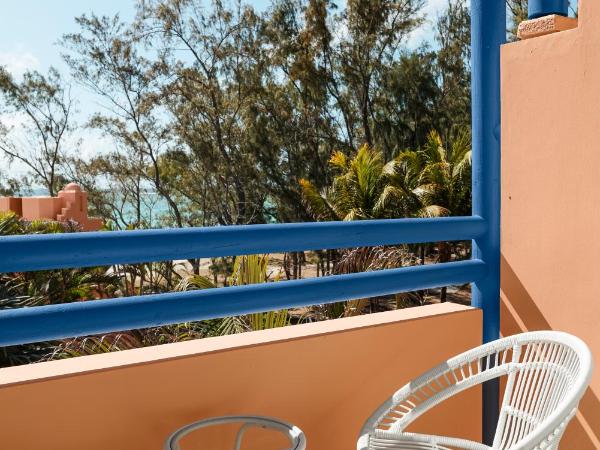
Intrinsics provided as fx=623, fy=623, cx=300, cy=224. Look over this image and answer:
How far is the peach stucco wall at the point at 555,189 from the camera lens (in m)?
2.09

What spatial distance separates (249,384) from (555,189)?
1.26 meters

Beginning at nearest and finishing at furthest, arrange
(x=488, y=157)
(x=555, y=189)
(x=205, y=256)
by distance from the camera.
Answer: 1. (x=205, y=256)
2. (x=555, y=189)
3. (x=488, y=157)

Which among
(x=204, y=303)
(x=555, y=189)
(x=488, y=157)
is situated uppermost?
(x=488, y=157)

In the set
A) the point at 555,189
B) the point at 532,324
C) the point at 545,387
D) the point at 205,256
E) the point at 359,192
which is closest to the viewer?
the point at 545,387

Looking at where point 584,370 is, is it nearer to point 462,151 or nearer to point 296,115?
point 462,151

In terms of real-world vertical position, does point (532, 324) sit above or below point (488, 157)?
below

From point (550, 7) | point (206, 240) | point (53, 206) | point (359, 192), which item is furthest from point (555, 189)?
point (53, 206)

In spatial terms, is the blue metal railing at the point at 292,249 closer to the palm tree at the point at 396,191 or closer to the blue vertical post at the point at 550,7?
the blue vertical post at the point at 550,7

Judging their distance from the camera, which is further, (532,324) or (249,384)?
(532,324)

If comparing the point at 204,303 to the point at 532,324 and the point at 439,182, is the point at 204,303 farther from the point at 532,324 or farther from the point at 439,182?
the point at 439,182

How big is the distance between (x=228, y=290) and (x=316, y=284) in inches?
12.6

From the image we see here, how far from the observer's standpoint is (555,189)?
7.25 feet

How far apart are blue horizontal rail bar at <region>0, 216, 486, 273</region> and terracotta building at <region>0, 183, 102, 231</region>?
50.8 ft

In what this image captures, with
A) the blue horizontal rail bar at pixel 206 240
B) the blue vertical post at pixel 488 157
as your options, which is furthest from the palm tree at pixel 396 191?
the blue horizontal rail bar at pixel 206 240
